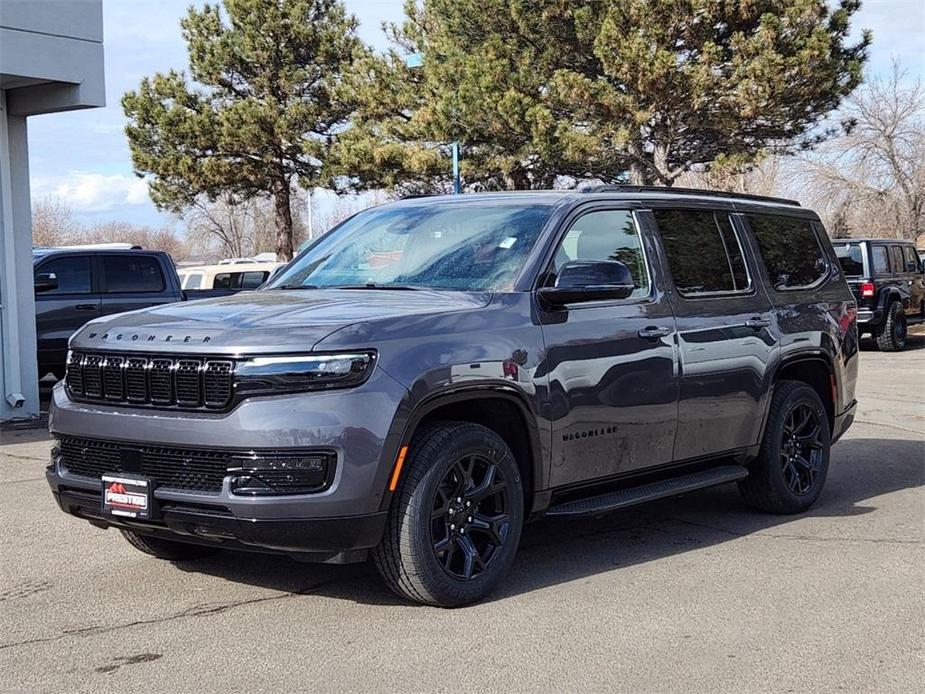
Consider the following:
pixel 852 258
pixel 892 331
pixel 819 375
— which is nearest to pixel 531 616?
pixel 819 375

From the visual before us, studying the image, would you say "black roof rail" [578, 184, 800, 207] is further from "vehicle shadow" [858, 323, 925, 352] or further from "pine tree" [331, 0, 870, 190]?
"pine tree" [331, 0, 870, 190]

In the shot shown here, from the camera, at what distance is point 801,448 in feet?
25.1

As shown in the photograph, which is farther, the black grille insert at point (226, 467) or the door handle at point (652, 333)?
the door handle at point (652, 333)

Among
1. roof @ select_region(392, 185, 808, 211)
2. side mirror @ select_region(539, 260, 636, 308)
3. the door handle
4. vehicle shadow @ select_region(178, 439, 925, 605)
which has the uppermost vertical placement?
roof @ select_region(392, 185, 808, 211)

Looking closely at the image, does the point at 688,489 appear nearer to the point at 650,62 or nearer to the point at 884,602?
the point at 884,602

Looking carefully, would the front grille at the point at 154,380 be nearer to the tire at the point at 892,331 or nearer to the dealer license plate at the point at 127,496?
the dealer license plate at the point at 127,496

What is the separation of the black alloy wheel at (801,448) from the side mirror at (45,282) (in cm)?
919

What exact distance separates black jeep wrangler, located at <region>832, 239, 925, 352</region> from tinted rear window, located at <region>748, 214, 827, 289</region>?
1378 cm

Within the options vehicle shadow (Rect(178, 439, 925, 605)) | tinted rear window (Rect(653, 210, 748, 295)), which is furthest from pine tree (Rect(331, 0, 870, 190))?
tinted rear window (Rect(653, 210, 748, 295))

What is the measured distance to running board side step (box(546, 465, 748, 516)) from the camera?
19.4 ft

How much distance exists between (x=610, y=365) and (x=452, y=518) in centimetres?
125

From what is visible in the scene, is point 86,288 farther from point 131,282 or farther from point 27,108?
point 27,108

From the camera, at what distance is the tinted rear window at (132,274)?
15.1m

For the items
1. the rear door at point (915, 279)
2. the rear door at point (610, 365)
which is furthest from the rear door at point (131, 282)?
the rear door at point (915, 279)
